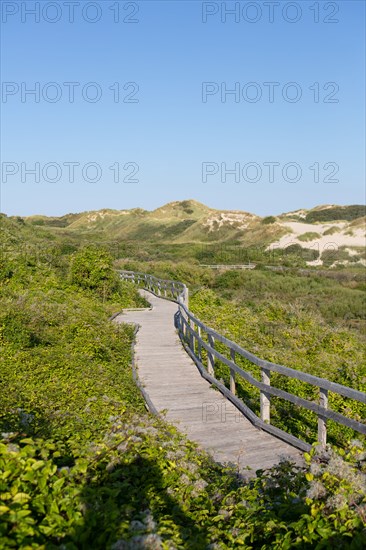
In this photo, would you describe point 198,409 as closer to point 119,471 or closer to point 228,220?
point 119,471

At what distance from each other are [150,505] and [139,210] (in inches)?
6403

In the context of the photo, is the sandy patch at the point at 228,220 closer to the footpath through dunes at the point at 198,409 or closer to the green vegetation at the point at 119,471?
the footpath through dunes at the point at 198,409

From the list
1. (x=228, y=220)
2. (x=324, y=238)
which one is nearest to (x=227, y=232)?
(x=228, y=220)

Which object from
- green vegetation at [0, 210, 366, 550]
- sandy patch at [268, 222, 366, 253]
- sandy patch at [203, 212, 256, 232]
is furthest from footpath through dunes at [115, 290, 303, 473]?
sandy patch at [203, 212, 256, 232]

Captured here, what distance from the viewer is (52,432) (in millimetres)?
6250

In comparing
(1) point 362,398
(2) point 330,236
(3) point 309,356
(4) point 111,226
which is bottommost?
(3) point 309,356

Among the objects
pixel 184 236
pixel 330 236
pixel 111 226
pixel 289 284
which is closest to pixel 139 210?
pixel 111 226

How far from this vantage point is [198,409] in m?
A: 9.13

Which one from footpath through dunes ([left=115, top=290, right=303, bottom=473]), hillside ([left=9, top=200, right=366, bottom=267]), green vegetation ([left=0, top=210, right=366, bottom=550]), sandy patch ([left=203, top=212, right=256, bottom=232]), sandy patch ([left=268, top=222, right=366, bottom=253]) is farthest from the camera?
sandy patch ([left=203, top=212, right=256, bottom=232])

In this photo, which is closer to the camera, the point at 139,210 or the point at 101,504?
the point at 101,504

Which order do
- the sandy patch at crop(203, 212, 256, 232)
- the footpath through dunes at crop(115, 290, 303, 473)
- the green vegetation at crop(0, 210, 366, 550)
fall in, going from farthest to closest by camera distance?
the sandy patch at crop(203, 212, 256, 232)
the footpath through dunes at crop(115, 290, 303, 473)
the green vegetation at crop(0, 210, 366, 550)

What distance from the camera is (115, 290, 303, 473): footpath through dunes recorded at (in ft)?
22.6

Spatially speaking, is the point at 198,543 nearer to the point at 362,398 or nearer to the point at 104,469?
the point at 104,469

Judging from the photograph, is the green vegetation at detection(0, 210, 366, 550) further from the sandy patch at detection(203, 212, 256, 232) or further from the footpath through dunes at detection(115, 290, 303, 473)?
the sandy patch at detection(203, 212, 256, 232)
